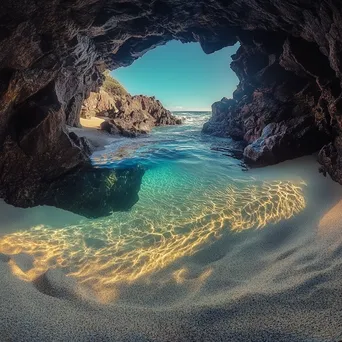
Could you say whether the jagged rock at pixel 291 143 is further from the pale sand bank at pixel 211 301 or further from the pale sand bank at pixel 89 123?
the pale sand bank at pixel 89 123

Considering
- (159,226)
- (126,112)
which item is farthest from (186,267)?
(126,112)

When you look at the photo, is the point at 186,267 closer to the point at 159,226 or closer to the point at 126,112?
the point at 159,226

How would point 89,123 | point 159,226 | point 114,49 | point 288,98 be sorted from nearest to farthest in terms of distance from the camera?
1. point 159,226
2. point 114,49
3. point 288,98
4. point 89,123

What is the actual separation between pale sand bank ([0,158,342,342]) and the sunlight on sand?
0.96 ft

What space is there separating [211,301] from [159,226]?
303 cm

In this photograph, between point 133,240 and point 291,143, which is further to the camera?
point 291,143

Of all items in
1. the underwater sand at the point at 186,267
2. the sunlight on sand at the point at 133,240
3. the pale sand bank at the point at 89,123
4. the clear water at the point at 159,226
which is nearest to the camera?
the underwater sand at the point at 186,267

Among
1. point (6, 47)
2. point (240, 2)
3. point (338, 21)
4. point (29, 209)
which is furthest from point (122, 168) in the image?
point (338, 21)

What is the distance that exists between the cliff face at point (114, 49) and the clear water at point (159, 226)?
5.63 ft

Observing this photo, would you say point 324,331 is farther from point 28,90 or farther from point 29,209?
point 28,90

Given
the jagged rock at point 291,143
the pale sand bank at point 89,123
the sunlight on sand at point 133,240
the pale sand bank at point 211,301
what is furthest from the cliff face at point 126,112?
the pale sand bank at point 211,301

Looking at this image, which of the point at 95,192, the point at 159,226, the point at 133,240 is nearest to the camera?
the point at 133,240

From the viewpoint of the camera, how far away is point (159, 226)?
20.1 ft

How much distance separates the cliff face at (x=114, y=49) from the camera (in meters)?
6.27
